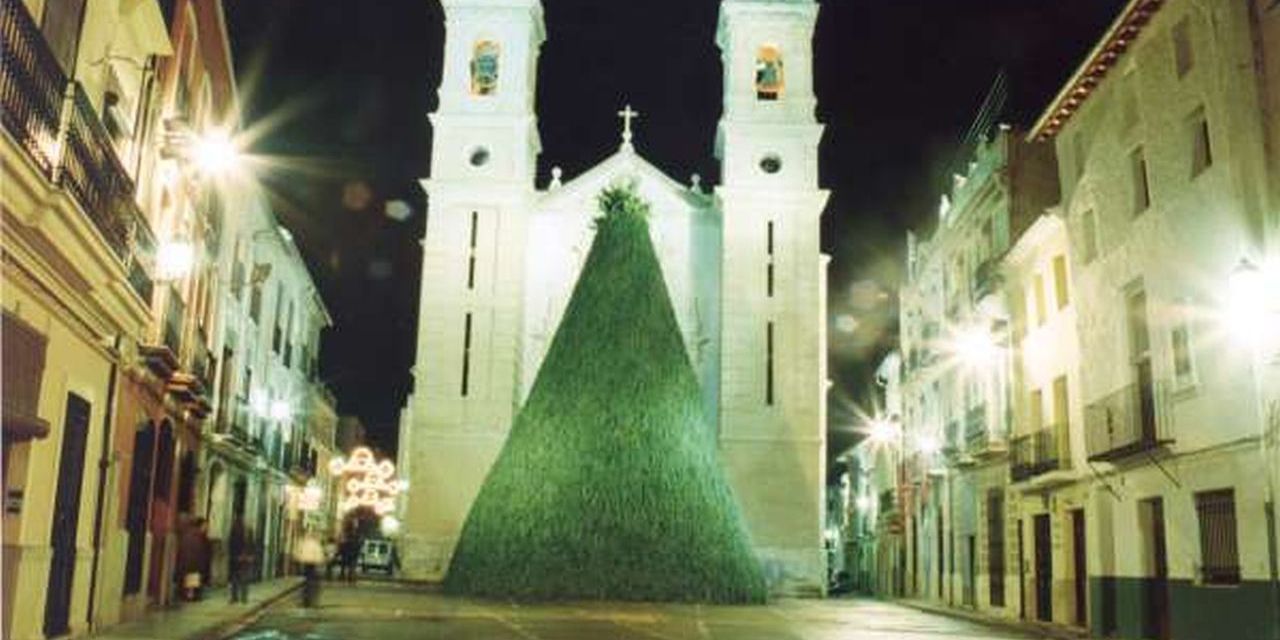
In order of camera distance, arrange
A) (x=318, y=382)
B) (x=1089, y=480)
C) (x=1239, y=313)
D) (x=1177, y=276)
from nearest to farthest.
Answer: (x=1239, y=313) → (x=1177, y=276) → (x=1089, y=480) → (x=318, y=382)

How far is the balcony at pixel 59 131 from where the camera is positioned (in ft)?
31.6

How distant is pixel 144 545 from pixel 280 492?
21301mm

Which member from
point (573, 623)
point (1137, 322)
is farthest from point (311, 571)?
point (1137, 322)

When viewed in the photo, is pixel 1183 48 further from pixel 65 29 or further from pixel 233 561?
pixel 233 561

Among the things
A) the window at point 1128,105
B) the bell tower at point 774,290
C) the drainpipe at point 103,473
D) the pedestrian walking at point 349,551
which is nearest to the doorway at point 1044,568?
the window at point 1128,105

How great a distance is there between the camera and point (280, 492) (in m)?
40.6

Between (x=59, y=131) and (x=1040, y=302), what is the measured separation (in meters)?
21.4

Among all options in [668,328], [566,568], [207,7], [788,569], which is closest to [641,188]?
[788,569]

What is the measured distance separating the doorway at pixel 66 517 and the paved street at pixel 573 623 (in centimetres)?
228

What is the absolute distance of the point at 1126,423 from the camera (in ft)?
66.6

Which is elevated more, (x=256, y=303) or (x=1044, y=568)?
(x=256, y=303)

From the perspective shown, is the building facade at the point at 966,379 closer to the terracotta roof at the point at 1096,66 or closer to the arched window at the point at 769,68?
the terracotta roof at the point at 1096,66

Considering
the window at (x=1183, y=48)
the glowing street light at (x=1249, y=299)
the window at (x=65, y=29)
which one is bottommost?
the glowing street light at (x=1249, y=299)

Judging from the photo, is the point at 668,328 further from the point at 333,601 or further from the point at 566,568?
the point at 333,601
